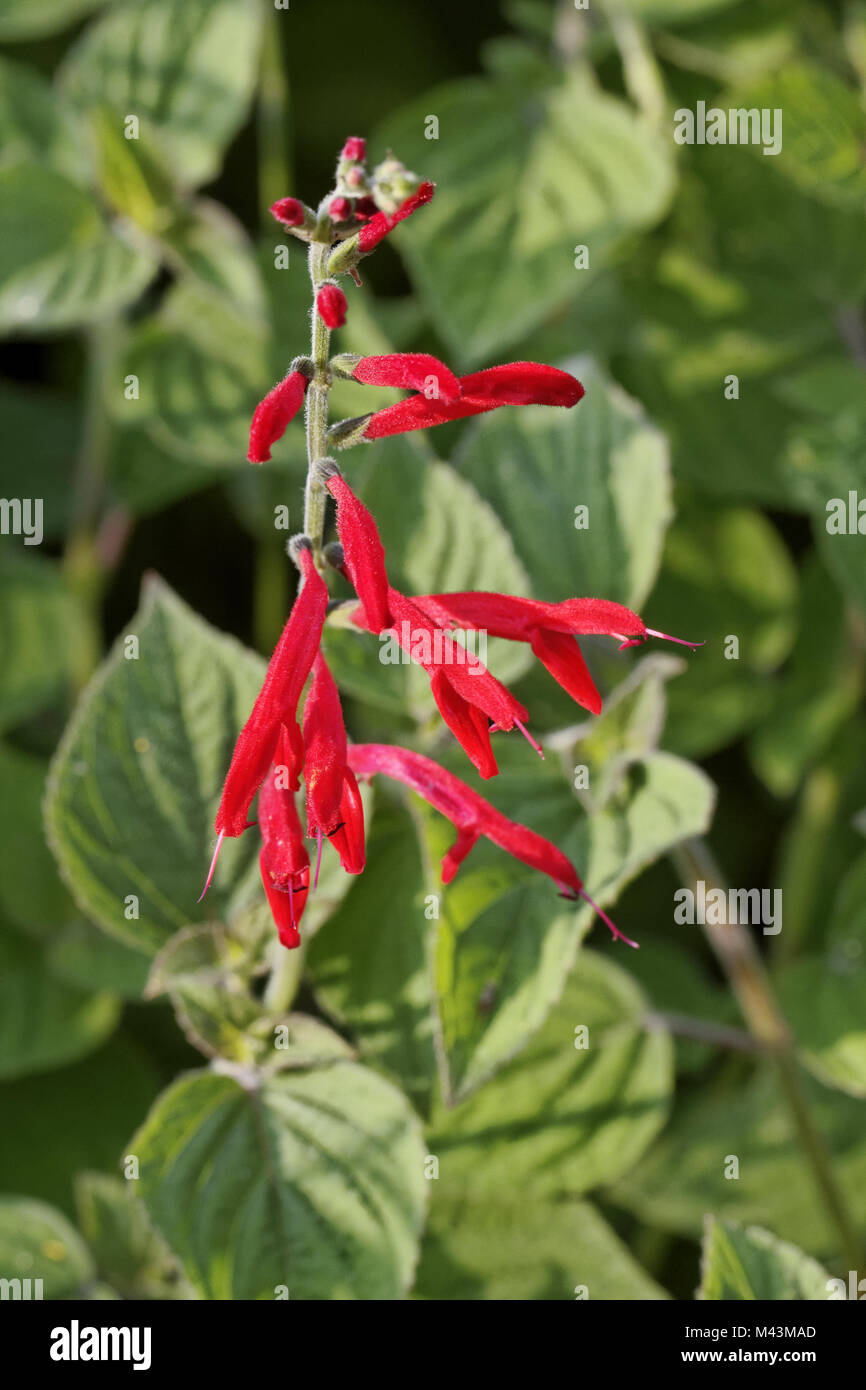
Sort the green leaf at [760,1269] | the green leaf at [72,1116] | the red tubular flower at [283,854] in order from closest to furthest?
1. the red tubular flower at [283,854]
2. the green leaf at [760,1269]
3. the green leaf at [72,1116]

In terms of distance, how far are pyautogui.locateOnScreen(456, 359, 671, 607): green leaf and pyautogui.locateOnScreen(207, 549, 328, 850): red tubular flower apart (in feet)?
1.62

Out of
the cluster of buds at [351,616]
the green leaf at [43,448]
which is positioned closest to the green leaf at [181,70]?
the green leaf at [43,448]

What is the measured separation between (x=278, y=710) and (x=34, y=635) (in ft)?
2.91

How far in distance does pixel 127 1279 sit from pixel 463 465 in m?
0.80

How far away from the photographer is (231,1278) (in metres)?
0.97

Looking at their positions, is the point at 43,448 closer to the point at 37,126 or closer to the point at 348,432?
the point at 37,126

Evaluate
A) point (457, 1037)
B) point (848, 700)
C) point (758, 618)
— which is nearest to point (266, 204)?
point (758, 618)

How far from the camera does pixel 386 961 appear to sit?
1.06 meters

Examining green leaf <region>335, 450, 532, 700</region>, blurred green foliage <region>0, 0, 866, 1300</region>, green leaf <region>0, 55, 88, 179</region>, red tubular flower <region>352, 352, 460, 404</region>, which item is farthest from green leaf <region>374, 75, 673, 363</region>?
red tubular flower <region>352, 352, 460, 404</region>

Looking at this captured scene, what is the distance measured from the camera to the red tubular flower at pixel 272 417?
65 cm

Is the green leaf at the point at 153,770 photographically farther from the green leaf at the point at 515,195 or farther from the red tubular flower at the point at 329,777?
the green leaf at the point at 515,195

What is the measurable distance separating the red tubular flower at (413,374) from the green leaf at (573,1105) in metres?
0.70
